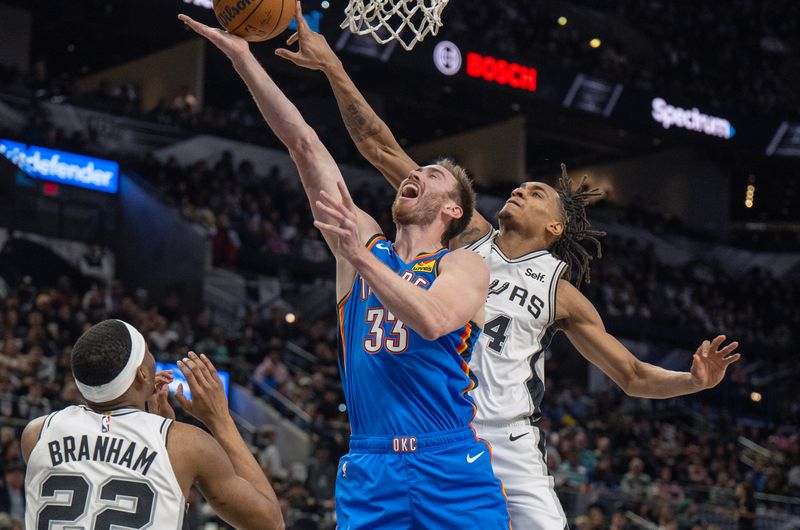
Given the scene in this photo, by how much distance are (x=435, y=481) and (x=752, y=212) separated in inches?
→ 1209

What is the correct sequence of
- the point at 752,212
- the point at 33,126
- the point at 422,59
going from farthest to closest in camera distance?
the point at 752,212 < the point at 422,59 < the point at 33,126

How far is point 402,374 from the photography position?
3.89 metres

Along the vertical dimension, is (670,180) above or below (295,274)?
above

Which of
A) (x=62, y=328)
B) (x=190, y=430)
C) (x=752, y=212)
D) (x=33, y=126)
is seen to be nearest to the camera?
(x=190, y=430)

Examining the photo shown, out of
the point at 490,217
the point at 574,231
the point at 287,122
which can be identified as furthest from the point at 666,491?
the point at 287,122

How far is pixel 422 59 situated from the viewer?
2352 centimetres

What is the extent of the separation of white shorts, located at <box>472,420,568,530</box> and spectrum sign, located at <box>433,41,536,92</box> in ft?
63.7

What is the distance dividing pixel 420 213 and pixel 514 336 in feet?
3.27

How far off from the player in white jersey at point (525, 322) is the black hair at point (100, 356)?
1.64m

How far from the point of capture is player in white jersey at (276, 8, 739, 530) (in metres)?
4.74

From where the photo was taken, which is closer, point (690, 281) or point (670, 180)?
point (690, 281)

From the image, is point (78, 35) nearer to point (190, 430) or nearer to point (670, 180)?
point (670, 180)

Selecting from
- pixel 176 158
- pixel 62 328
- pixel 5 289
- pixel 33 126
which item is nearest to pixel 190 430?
pixel 62 328

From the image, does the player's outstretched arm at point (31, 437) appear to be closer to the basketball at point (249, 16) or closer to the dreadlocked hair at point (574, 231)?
the basketball at point (249, 16)
